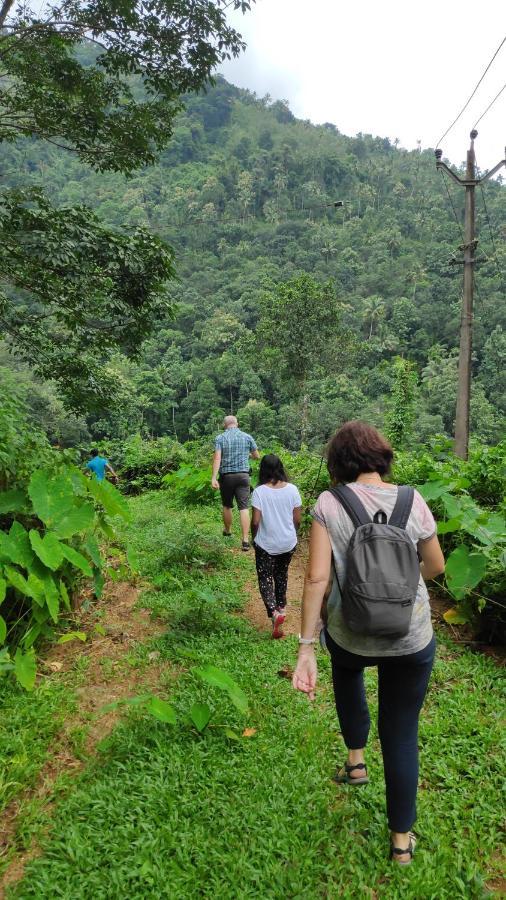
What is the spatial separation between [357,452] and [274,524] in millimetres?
1855

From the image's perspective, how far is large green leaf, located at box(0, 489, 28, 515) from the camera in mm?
3007

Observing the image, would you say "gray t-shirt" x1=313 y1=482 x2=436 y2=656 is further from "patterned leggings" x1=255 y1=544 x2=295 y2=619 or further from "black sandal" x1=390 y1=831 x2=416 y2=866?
"patterned leggings" x1=255 y1=544 x2=295 y2=619

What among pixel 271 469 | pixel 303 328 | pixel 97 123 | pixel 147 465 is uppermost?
pixel 97 123

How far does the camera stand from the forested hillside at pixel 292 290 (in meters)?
24.0

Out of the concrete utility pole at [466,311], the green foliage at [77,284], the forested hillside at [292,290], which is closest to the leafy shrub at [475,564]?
the green foliage at [77,284]

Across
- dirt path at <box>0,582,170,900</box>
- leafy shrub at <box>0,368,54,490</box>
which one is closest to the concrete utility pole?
dirt path at <box>0,582,170,900</box>

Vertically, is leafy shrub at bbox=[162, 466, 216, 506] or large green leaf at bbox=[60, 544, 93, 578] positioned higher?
large green leaf at bbox=[60, 544, 93, 578]

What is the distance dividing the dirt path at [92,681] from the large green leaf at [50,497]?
1016mm

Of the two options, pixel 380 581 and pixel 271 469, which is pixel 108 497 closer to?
pixel 271 469

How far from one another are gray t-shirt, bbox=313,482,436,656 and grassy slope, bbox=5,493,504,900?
0.85m

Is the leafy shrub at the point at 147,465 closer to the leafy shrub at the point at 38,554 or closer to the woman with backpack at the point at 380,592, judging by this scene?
the leafy shrub at the point at 38,554

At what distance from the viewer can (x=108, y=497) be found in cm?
332

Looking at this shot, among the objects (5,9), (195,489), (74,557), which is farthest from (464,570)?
(5,9)

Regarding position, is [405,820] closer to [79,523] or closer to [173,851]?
[173,851]
